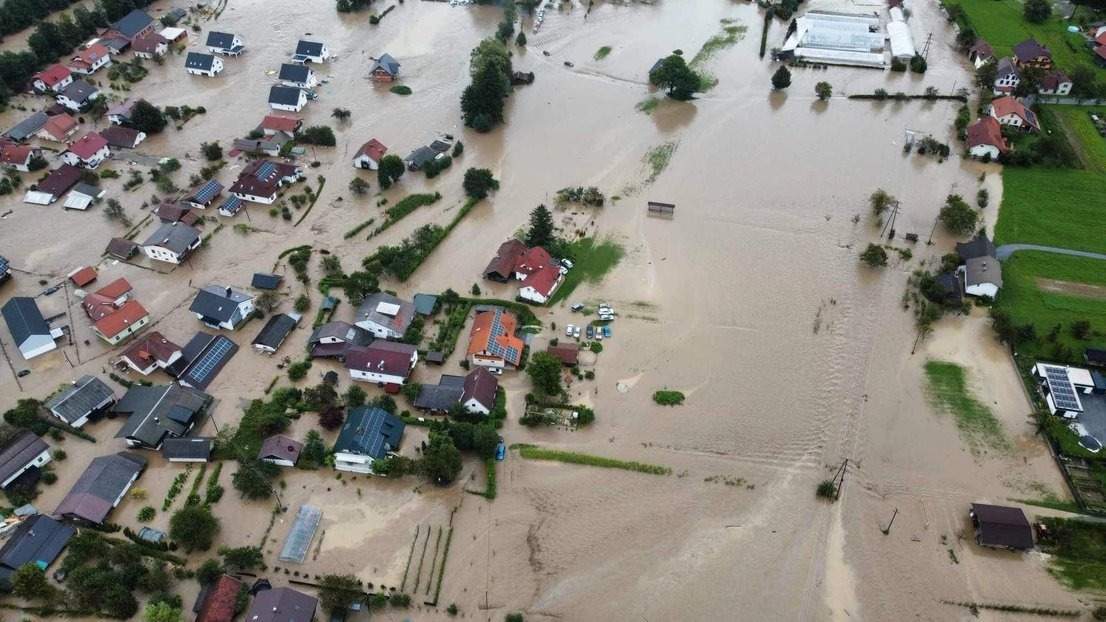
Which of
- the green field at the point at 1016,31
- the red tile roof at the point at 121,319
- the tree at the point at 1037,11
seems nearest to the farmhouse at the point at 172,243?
the red tile roof at the point at 121,319

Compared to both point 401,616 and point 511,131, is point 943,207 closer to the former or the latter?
point 511,131

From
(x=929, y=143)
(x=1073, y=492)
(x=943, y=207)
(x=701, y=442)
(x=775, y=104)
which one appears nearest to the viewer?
(x=1073, y=492)

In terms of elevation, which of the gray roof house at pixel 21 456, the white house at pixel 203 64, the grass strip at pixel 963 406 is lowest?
the grass strip at pixel 963 406

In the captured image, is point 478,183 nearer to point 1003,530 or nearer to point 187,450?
point 187,450

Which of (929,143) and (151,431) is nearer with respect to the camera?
(151,431)

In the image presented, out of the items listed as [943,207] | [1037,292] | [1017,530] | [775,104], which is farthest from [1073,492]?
[775,104]

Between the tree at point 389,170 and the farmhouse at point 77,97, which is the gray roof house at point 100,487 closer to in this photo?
the tree at point 389,170
